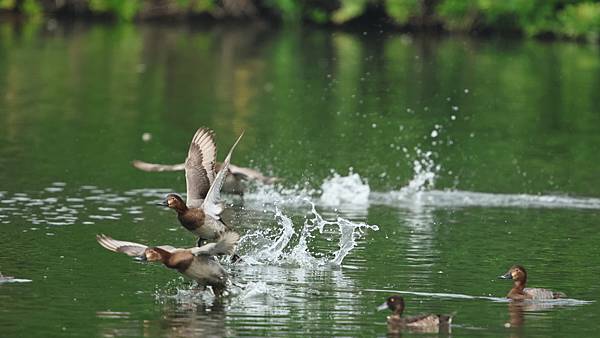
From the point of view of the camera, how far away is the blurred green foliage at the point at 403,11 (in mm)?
50188

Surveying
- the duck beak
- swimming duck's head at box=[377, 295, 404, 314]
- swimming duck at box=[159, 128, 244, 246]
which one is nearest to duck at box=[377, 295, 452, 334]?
swimming duck's head at box=[377, 295, 404, 314]

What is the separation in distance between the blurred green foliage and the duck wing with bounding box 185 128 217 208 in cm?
3309

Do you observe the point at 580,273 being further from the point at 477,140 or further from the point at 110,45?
the point at 110,45

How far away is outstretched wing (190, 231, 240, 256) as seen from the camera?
45.9 ft

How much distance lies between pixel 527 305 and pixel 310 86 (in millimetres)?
22124

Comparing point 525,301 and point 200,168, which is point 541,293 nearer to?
point 525,301

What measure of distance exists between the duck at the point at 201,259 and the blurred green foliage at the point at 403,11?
118 feet

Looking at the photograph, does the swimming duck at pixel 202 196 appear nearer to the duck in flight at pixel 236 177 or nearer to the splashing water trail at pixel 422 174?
the duck in flight at pixel 236 177

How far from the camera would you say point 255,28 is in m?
55.8

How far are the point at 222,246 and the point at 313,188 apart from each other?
306 inches

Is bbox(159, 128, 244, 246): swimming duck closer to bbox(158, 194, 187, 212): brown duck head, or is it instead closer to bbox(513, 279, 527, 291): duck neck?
bbox(158, 194, 187, 212): brown duck head

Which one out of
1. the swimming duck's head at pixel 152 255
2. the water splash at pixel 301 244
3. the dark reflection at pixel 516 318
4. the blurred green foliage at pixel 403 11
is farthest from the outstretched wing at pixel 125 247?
the blurred green foliage at pixel 403 11

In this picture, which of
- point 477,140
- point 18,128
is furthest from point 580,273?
point 18,128

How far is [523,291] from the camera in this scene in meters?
14.3
